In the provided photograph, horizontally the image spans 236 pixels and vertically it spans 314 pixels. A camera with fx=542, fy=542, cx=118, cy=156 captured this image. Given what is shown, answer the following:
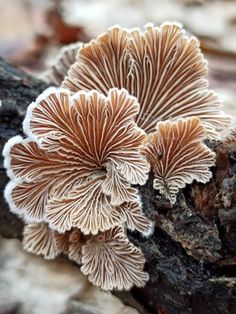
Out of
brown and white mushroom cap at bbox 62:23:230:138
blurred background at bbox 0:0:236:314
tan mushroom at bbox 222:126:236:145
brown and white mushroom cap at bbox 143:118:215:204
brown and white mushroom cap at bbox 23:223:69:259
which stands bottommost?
brown and white mushroom cap at bbox 23:223:69:259

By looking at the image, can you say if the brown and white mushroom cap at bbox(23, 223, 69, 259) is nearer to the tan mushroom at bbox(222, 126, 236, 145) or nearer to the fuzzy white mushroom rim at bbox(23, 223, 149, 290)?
the fuzzy white mushroom rim at bbox(23, 223, 149, 290)

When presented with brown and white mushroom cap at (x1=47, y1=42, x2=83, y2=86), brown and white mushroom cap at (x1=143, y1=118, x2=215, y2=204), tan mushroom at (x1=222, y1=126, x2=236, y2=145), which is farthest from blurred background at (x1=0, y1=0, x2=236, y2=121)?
brown and white mushroom cap at (x1=143, y1=118, x2=215, y2=204)

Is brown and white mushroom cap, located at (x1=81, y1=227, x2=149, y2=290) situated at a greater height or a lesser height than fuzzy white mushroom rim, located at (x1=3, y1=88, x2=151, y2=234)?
lesser

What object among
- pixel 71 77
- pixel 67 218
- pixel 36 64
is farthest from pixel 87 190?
pixel 36 64

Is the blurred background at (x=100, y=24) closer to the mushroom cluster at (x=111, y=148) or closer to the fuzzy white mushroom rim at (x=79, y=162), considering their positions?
the mushroom cluster at (x=111, y=148)

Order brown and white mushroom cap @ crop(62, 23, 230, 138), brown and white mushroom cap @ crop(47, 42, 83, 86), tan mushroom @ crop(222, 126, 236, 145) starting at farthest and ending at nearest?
brown and white mushroom cap @ crop(47, 42, 83, 86) < brown and white mushroom cap @ crop(62, 23, 230, 138) < tan mushroom @ crop(222, 126, 236, 145)

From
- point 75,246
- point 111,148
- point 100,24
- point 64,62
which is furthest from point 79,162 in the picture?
point 100,24

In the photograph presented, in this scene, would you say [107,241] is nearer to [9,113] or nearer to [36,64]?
[9,113]
